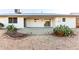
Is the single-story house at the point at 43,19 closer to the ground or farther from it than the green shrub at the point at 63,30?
farther from it

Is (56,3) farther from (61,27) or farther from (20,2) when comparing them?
(61,27)

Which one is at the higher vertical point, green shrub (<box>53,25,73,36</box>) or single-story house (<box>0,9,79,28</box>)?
single-story house (<box>0,9,79,28</box>)

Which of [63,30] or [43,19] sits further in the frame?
[63,30]

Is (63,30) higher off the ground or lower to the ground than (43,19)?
lower

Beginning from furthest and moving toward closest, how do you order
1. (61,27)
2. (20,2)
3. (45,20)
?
(61,27) < (45,20) < (20,2)

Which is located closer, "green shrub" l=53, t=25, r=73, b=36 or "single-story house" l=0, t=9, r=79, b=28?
"single-story house" l=0, t=9, r=79, b=28

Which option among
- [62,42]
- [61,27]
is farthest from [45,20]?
[62,42]

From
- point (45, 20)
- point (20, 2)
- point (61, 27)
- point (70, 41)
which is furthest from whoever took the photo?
point (70, 41)

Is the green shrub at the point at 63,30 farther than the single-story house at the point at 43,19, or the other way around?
the green shrub at the point at 63,30
